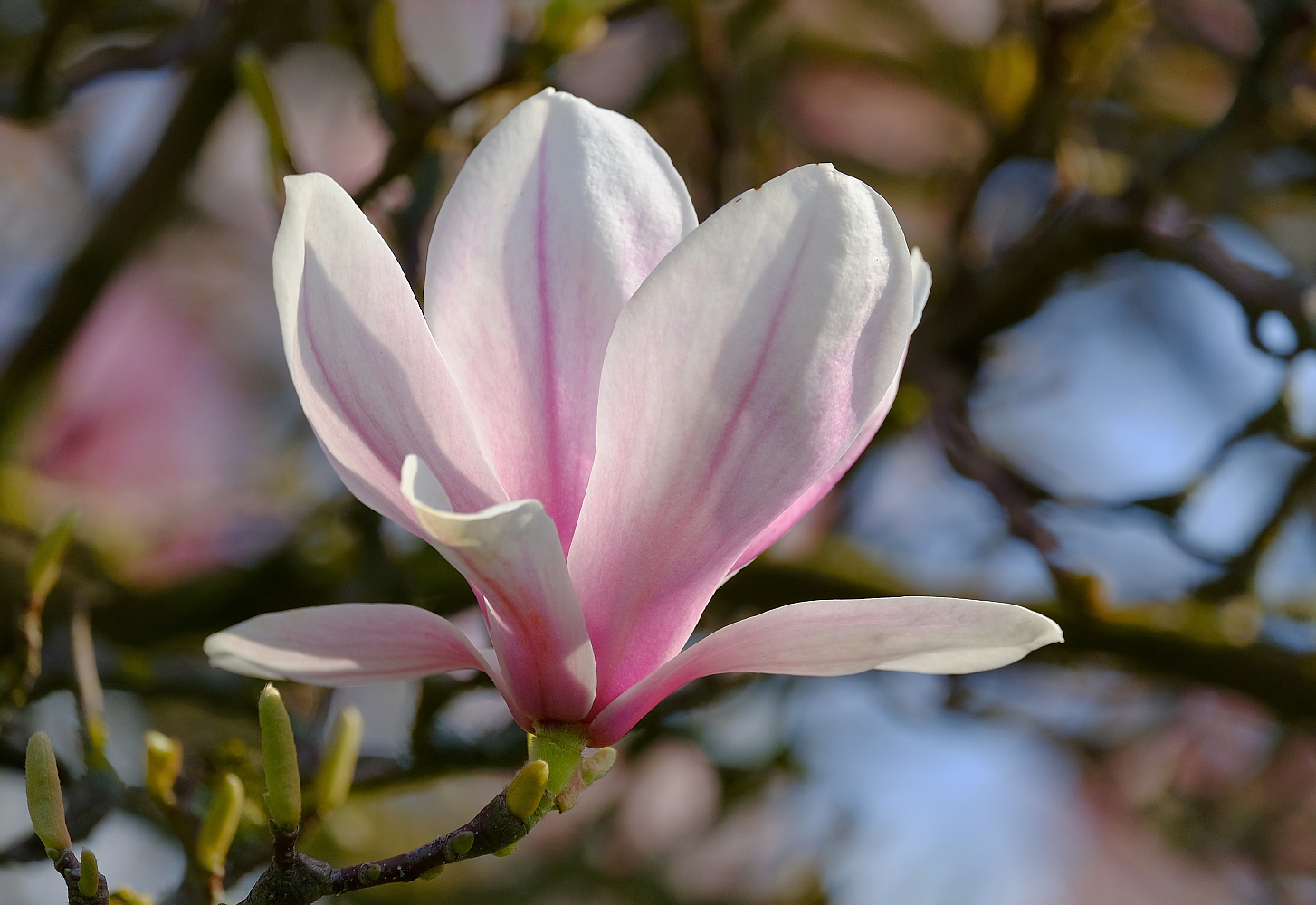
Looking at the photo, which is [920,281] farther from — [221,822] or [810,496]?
[221,822]

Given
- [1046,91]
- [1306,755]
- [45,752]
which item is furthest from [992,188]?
[1306,755]

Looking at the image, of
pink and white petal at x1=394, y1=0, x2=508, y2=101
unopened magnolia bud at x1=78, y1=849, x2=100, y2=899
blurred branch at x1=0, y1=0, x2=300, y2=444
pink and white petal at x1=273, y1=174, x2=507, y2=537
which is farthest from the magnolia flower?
blurred branch at x1=0, y1=0, x2=300, y2=444

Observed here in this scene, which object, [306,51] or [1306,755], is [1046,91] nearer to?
[306,51]

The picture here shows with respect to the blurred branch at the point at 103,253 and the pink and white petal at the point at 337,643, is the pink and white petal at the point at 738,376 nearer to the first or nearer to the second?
the pink and white petal at the point at 337,643

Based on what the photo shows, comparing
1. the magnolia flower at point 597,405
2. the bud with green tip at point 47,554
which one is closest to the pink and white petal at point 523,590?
the magnolia flower at point 597,405

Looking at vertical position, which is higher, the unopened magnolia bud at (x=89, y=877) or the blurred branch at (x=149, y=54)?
the blurred branch at (x=149, y=54)

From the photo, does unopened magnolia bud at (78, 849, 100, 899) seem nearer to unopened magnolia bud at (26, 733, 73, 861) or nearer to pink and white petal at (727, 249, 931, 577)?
unopened magnolia bud at (26, 733, 73, 861)

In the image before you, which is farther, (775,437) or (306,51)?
(306,51)
